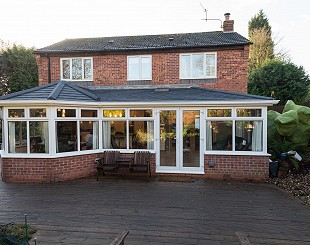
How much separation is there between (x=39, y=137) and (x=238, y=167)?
6.83 meters

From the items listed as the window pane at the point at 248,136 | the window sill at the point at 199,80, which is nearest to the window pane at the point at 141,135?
the window pane at the point at 248,136

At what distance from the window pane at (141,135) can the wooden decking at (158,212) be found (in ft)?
5.18

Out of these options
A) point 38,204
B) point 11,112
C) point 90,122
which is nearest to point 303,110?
point 90,122

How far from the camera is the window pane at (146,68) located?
11.6 meters

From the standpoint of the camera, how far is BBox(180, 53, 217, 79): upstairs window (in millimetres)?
11227

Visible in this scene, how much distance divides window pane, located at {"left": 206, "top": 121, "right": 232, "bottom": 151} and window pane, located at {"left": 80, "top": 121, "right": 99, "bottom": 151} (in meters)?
4.18

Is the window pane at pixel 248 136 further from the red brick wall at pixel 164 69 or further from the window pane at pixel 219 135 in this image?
the red brick wall at pixel 164 69

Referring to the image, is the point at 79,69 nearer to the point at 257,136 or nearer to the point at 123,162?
the point at 123,162

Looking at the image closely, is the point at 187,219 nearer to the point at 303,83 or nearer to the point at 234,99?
the point at 234,99

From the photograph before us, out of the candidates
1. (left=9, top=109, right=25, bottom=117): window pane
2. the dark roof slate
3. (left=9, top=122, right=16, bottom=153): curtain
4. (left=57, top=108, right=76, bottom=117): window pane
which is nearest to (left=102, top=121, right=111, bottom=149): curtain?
the dark roof slate

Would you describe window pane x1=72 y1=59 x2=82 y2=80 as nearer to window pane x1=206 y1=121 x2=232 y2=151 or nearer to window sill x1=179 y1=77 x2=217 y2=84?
window sill x1=179 y1=77 x2=217 y2=84

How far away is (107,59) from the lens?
11.8 m

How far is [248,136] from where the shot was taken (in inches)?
332

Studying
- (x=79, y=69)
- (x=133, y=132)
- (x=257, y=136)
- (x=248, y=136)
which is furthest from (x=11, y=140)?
(x=257, y=136)
